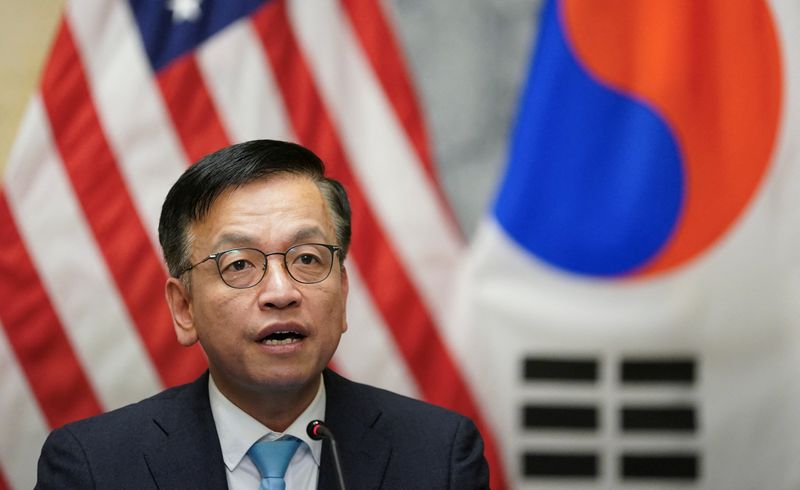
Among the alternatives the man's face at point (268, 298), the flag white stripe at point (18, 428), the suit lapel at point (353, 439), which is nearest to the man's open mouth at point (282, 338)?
the man's face at point (268, 298)

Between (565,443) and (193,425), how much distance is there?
4.38 ft

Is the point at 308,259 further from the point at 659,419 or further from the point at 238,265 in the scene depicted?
the point at 659,419

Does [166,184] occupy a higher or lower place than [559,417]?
higher

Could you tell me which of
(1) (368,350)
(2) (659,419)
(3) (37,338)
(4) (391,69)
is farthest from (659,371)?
(3) (37,338)

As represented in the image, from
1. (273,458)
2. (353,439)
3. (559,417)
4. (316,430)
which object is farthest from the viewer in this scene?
(559,417)

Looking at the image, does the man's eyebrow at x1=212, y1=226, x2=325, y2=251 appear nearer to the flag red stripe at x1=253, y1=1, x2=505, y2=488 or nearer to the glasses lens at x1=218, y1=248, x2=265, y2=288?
the glasses lens at x1=218, y1=248, x2=265, y2=288

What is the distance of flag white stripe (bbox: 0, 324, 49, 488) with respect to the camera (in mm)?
2586

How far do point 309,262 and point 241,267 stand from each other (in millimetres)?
113

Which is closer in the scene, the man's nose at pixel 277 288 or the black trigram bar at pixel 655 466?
the man's nose at pixel 277 288

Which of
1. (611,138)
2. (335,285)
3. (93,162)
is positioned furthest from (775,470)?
(93,162)

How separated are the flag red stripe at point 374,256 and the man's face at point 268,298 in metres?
1.04

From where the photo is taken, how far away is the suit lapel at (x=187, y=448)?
160cm

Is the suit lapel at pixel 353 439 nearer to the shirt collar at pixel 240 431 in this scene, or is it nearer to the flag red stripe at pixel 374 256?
the shirt collar at pixel 240 431

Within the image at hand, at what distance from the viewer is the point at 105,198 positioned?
2.61 m
